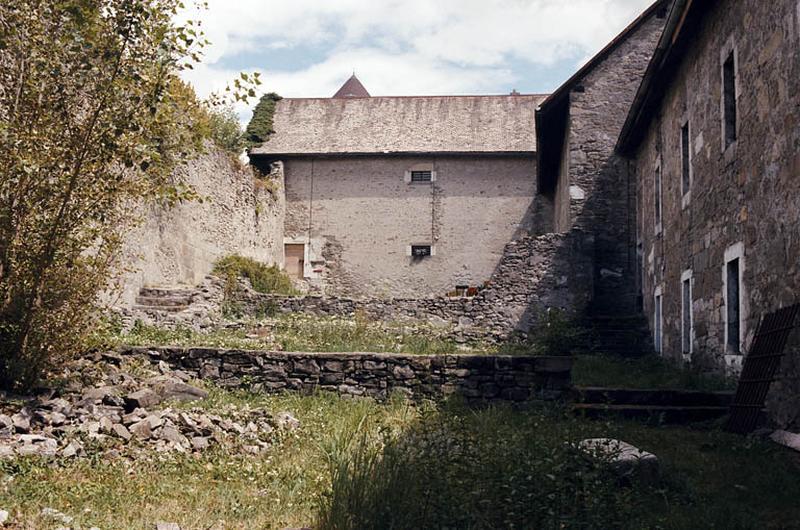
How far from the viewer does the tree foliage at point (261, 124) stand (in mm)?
28141

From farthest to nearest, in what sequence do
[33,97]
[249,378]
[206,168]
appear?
[206,168], [249,378], [33,97]

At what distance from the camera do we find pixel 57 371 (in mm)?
8383

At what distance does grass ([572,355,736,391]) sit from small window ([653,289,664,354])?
0.37 metres

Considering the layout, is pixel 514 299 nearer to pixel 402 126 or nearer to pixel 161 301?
pixel 161 301

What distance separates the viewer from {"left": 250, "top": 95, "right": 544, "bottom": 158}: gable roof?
2734 centimetres

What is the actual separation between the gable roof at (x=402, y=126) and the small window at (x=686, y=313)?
47.8ft

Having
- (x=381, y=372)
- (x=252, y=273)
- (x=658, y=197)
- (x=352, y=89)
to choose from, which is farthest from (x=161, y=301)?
(x=352, y=89)

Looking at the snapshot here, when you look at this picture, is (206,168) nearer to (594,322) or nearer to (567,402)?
(594,322)

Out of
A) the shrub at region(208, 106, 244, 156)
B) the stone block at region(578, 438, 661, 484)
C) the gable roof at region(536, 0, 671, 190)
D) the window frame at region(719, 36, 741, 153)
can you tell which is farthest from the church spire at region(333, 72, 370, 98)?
the stone block at region(578, 438, 661, 484)

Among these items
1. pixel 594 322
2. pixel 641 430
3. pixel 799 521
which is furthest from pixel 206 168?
pixel 799 521

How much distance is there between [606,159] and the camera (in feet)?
62.5

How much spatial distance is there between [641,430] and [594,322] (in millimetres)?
8952

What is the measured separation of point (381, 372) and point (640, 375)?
14.5 feet

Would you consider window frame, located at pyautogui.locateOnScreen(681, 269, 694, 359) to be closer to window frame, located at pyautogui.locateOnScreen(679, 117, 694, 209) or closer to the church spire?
window frame, located at pyautogui.locateOnScreen(679, 117, 694, 209)
